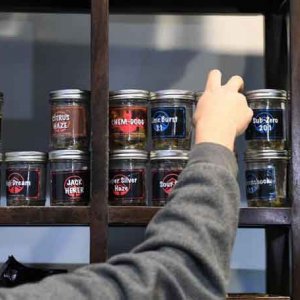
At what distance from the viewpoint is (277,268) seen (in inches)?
54.4

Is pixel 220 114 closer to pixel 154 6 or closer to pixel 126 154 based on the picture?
pixel 126 154

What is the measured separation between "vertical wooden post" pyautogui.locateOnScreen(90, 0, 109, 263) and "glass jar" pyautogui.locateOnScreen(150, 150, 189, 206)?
96mm

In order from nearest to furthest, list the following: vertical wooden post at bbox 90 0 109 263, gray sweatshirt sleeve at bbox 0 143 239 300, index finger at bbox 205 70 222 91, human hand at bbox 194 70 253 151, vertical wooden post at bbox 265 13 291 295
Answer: gray sweatshirt sleeve at bbox 0 143 239 300, human hand at bbox 194 70 253 151, index finger at bbox 205 70 222 91, vertical wooden post at bbox 90 0 109 263, vertical wooden post at bbox 265 13 291 295

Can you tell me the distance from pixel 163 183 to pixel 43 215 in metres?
0.20

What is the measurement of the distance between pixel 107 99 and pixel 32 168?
0.18 meters

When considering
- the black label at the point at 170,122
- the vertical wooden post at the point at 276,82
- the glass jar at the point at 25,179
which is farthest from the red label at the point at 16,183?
the vertical wooden post at the point at 276,82

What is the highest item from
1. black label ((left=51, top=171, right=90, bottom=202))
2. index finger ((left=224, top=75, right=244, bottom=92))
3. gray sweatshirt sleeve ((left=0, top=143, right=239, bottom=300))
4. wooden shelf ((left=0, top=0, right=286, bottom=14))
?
wooden shelf ((left=0, top=0, right=286, bottom=14))

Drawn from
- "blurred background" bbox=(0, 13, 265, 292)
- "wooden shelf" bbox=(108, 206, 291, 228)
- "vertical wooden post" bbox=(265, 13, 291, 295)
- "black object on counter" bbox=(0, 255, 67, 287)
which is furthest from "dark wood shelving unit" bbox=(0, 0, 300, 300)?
"blurred background" bbox=(0, 13, 265, 292)

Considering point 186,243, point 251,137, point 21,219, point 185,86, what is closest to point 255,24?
point 185,86

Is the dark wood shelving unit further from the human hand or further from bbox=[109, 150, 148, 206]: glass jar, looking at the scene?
the human hand

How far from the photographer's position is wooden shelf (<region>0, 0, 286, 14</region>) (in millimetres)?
1399

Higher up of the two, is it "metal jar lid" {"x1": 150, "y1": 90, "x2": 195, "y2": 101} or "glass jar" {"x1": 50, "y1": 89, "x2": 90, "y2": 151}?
"metal jar lid" {"x1": 150, "y1": 90, "x2": 195, "y2": 101}

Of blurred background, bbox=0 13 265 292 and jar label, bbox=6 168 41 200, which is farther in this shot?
blurred background, bbox=0 13 265 292

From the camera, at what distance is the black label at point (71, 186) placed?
108 cm
